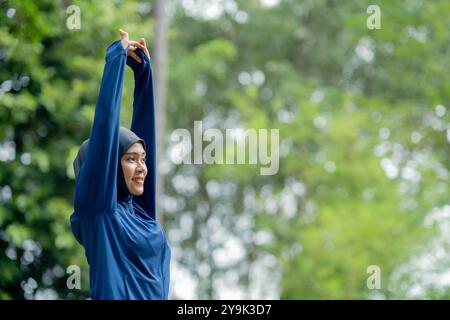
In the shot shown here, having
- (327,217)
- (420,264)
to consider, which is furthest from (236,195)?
(420,264)

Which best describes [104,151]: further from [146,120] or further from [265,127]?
[265,127]

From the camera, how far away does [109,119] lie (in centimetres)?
319

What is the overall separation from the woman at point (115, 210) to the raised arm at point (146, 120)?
13cm

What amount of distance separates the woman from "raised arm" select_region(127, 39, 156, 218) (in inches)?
5.1

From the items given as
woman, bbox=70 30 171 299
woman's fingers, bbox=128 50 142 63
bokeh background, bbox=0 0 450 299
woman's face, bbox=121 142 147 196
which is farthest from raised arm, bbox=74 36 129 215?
bokeh background, bbox=0 0 450 299

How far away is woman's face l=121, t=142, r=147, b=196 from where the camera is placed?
11.3 feet

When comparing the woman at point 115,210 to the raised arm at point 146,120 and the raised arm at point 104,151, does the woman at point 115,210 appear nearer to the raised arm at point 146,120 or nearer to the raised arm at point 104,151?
the raised arm at point 104,151

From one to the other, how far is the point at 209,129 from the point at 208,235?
7.84 ft

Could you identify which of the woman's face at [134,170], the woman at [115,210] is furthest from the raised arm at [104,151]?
the woman's face at [134,170]

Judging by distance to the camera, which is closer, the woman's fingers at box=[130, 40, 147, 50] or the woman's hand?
the woman's hand

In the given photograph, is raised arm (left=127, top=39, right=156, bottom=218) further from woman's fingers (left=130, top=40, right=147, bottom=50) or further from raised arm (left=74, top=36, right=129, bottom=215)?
raised arm (left=74, top=36, right=129, bottom=215)

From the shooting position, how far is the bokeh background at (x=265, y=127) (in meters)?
9.98

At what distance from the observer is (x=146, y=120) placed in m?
3.74

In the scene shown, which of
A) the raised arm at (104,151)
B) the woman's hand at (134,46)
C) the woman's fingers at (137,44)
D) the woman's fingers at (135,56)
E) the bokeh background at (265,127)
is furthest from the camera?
the bokeh background at (265,127)
